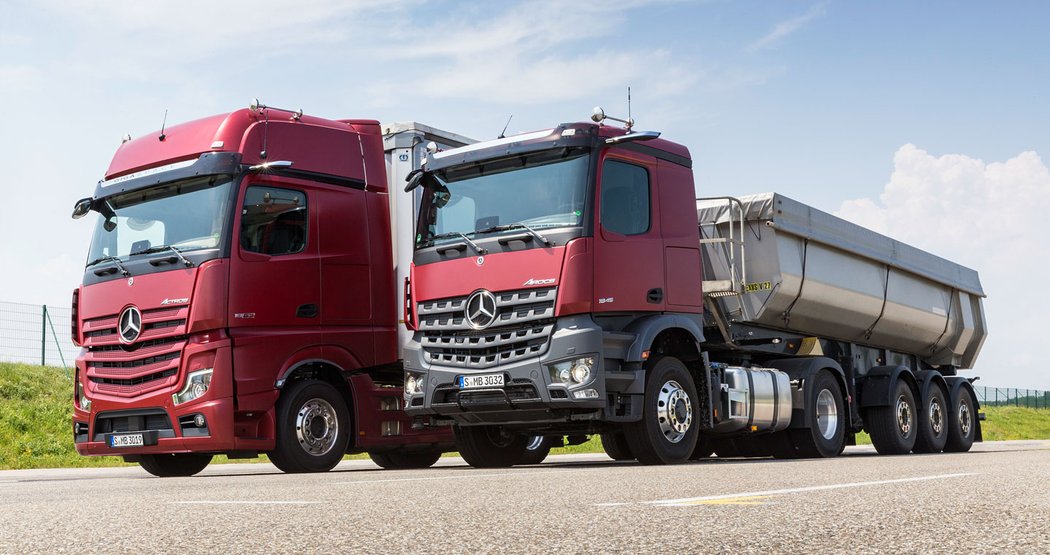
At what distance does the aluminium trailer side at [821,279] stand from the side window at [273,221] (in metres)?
4.52

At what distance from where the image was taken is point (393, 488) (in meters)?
7.21

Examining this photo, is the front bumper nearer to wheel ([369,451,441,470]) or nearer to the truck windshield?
the truck windshield

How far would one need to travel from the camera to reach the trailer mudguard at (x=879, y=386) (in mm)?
14812

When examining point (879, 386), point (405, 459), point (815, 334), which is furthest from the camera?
point (879, 386)

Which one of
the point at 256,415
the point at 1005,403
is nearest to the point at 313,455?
the point at 256,415

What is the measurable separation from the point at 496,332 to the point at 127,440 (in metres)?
3.77

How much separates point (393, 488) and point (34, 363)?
1649 centimetres

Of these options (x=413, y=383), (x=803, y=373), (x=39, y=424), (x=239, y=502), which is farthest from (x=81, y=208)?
(x=39, y=424)

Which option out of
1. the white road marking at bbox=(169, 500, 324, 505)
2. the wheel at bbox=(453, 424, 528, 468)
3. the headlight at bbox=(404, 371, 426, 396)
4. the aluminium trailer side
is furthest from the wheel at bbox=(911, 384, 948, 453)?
the white road marking at bbox=(169, 500, 324, 505)

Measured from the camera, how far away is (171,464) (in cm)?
1217

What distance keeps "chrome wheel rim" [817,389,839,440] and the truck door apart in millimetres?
3758

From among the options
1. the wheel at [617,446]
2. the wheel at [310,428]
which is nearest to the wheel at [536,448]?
the wheel at [617,446]

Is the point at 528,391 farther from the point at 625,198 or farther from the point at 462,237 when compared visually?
the point at 625,198

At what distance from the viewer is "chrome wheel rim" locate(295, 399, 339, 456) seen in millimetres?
11141
